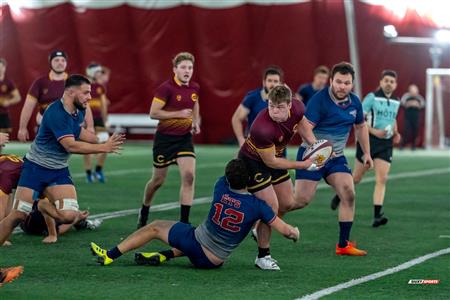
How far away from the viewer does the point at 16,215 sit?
10.9 metres

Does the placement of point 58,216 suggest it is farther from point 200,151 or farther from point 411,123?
point 411,123

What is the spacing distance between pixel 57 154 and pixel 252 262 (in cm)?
233

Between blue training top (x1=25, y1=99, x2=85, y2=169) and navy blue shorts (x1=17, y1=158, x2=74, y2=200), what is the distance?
0.05m

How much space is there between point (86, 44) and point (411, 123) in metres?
12.3

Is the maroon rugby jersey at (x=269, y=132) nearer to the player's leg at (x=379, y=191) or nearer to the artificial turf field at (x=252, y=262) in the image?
the artificial turf field at (x=252, y=262)

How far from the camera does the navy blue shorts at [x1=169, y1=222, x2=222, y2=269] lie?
10.3m

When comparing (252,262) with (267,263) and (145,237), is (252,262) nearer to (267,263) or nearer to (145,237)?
(267,263)

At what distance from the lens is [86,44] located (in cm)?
4044

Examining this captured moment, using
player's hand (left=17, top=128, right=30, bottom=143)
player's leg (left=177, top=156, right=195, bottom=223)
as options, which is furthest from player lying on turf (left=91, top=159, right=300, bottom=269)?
player's hand (left=17, top=128, right=30, bottom=143)

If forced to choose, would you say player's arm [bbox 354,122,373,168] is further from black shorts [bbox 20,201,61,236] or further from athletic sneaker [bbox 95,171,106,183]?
athletic sneaker [bbox 95,171,106,183]

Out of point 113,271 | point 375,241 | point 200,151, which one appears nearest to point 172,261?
point 113,271

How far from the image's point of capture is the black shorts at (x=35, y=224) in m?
12.9

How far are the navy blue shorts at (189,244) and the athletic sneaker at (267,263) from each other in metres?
0.50

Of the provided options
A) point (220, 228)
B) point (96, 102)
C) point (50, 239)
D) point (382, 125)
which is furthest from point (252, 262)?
point (96, 102)
